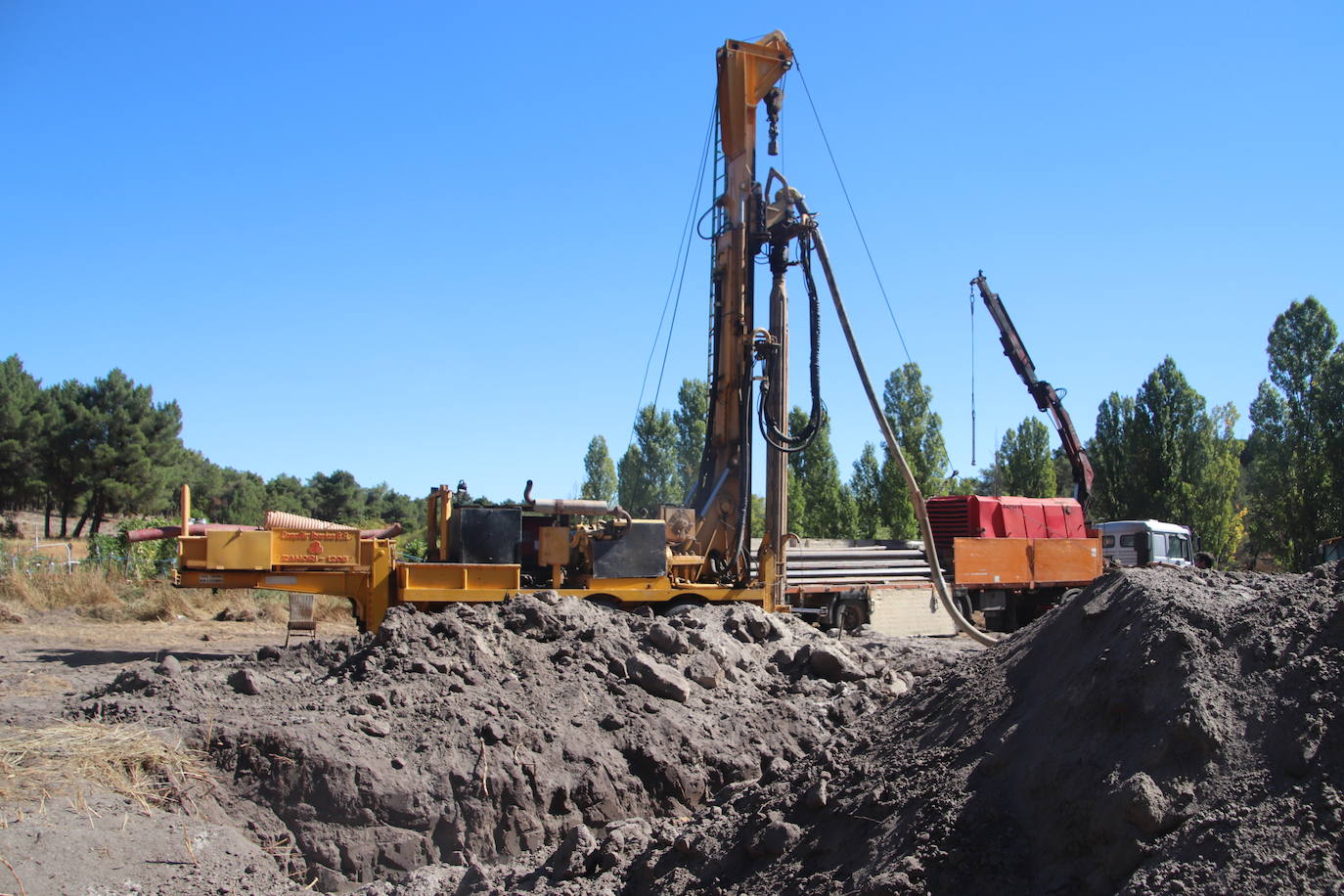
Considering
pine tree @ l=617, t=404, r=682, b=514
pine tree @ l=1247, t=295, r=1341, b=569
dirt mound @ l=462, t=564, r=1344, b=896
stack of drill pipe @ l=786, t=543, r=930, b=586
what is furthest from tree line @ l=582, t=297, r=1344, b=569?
dirt mound @ l=462, t=564, r=1344, b=896

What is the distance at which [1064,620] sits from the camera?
17.6ft

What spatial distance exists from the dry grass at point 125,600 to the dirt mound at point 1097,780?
15.0 m

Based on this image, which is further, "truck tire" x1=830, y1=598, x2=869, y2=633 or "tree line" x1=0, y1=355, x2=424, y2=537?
"tree line" x1=0, y1=355, x2=424, y2=537

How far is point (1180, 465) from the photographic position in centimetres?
3791

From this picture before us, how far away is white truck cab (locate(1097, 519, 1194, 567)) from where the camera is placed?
76.4 ft

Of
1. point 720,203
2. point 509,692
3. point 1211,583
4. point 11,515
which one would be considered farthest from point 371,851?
point 11,515

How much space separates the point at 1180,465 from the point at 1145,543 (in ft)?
55.8

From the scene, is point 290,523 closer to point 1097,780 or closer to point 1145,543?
point 1097,780

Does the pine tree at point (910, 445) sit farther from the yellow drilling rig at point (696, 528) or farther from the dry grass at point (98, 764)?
the dry grass at point (98, 764)

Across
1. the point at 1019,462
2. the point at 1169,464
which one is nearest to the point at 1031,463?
the point at 1019,462

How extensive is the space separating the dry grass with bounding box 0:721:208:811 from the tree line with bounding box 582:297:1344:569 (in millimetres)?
28191

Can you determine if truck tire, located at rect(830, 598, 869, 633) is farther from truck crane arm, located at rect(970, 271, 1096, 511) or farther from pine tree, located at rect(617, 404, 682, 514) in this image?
pine tree, located at rect(617, 404, 682, 514)

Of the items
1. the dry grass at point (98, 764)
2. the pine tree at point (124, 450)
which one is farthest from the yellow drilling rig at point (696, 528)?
the pine tree at point (124, 450)

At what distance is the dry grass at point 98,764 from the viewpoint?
629 cm
